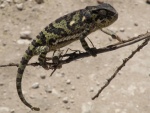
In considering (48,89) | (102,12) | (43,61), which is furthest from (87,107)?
(102,12)

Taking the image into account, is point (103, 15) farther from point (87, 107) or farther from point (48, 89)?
point (48, 89)

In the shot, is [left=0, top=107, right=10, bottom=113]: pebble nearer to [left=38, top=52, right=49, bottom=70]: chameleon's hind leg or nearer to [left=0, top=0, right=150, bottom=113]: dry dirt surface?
[left=0, top=0, right=150, bottom=113]: dry dirt surface

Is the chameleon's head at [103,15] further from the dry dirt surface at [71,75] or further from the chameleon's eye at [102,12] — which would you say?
the dry dirt surface at [71,75]

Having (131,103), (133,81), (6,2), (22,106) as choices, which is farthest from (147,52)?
(6,2)

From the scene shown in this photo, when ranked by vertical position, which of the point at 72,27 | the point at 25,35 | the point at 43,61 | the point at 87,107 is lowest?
the point at 87,107

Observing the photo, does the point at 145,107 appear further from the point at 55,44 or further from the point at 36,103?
the point at 55,44

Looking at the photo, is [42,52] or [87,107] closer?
[42,52]

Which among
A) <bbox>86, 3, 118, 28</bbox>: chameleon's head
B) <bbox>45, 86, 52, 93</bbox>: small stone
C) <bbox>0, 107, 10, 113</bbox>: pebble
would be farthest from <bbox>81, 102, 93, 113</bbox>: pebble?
<bbox>86, 3, 118, 28</bbox>: chameleon's head
